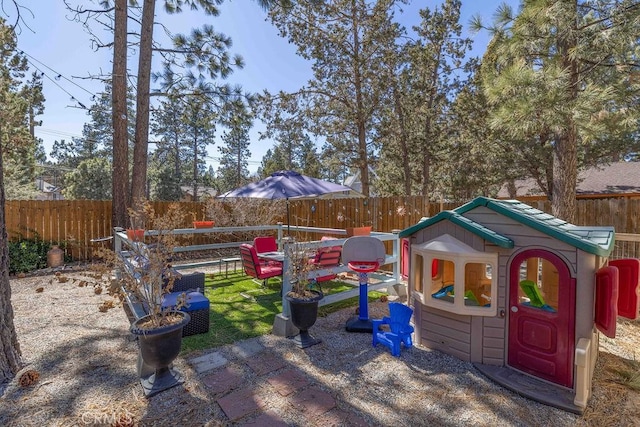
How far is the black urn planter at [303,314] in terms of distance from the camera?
11.5ft

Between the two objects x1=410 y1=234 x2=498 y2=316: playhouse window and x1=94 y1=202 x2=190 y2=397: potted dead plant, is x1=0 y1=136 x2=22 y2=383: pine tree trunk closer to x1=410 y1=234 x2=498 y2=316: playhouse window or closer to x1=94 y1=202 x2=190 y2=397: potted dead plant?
x1=94 y1=202 x2=190 y2=397: potted dead plant

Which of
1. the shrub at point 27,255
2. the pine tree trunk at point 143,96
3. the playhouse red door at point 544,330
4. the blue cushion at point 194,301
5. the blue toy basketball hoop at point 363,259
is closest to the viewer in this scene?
the playhouse red door at point 544,330

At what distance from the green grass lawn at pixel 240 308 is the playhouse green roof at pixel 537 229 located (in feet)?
7.94

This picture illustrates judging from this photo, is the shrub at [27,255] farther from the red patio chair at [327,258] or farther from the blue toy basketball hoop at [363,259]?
the blue toy basketball hoop at [363,259]

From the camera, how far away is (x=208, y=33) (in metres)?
8.14

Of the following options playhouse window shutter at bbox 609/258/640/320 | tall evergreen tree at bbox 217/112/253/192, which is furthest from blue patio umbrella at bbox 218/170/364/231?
tall evergreen tree at bbox 217/112/253/192

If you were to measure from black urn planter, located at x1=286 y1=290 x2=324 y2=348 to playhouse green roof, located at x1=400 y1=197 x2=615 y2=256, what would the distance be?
1487 mm

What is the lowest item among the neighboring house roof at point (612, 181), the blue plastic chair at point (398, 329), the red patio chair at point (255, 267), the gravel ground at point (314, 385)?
the gravel ground at point (314, 385)

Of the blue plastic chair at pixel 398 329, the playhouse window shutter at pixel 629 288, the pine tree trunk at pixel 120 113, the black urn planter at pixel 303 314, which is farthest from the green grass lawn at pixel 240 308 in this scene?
the pine tree trunk at pixel 120 113

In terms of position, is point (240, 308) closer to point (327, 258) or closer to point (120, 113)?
point (327, 258)

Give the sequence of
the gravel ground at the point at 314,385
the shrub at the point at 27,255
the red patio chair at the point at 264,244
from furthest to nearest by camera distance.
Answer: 1. the shrub at the point at 27,255
2. the red patio chair at the point at 264,244
3. the gravel ground at the point at 314,385

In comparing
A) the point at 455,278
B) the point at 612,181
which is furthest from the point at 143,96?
the point at 612,181

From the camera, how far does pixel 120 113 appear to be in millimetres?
7512

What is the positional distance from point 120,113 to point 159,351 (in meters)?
6.92
